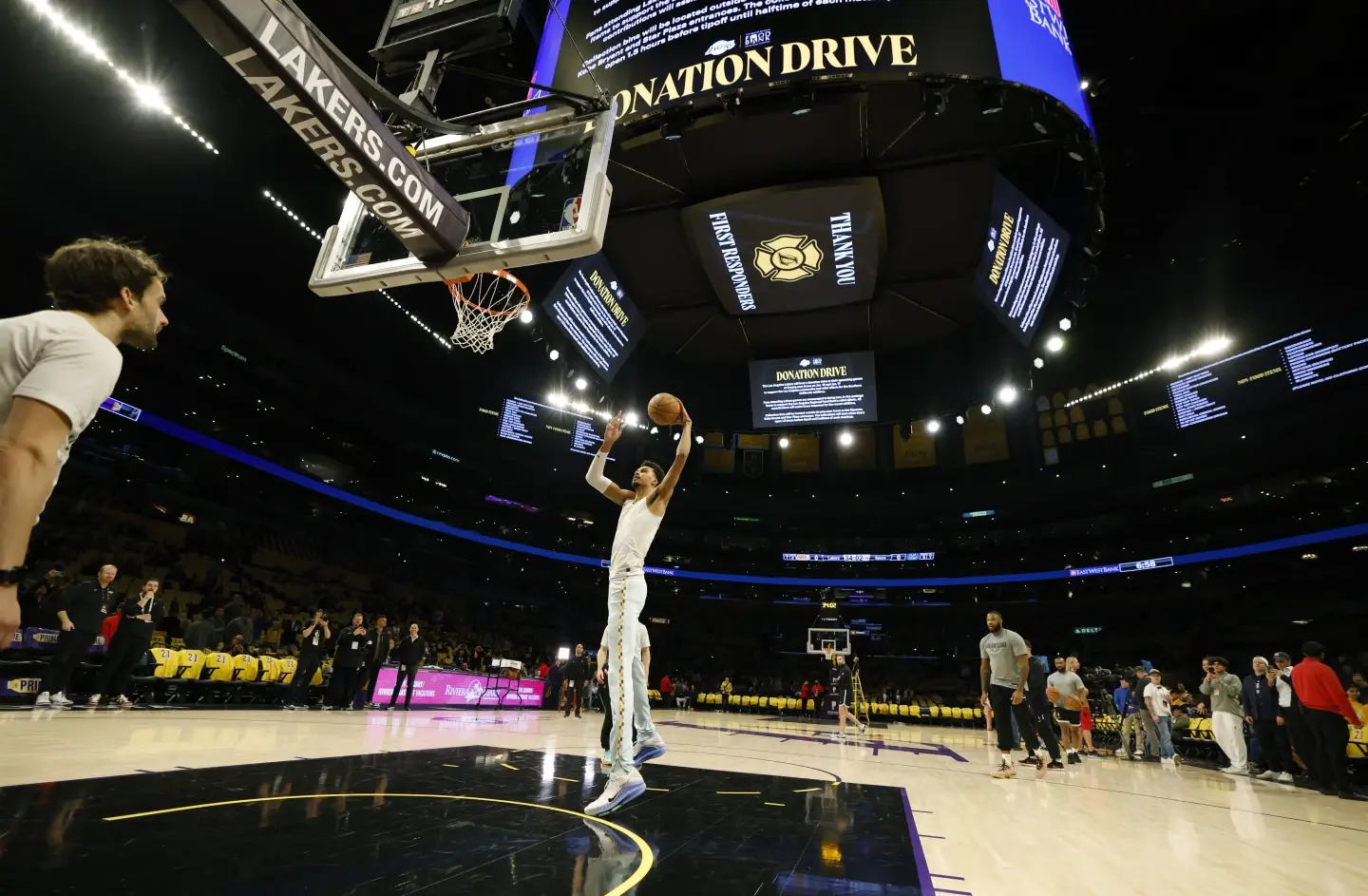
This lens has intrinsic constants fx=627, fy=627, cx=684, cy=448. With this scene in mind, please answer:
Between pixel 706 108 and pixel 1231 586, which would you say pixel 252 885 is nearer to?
pixel 706 108

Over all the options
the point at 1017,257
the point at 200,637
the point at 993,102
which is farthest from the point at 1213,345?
the point at 200,637

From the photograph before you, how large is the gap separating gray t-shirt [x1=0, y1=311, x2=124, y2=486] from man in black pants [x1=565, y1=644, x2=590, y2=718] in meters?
14.7

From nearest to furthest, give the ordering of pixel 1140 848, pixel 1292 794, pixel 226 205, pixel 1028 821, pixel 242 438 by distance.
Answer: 1. pixel 1140 848
2. pixel 1028 821
3. pixel 1292 794
4. pixel 226 205
5. pixel 242 438

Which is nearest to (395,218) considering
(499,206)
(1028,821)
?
(499,206)

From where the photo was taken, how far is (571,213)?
4520 mm

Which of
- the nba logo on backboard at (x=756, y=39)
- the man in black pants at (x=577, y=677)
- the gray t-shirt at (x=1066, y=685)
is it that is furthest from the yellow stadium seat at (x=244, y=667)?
the gray t-shirt at (x=1066, y=685)

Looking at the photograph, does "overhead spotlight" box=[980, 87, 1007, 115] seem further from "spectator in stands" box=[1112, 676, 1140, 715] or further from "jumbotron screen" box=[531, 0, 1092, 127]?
"spectator in stands" box=[1112, 676, 1140, 715]

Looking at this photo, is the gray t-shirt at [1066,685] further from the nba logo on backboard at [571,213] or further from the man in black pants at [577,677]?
the nba logo on backboard at [571,213]

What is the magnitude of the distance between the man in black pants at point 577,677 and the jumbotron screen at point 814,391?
7595 mm

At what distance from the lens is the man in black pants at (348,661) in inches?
457

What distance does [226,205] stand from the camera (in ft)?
42.7

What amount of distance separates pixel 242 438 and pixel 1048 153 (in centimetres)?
2183

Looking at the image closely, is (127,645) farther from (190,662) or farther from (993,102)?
(993,102)

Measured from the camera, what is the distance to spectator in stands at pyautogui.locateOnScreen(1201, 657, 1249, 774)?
10.0 m
